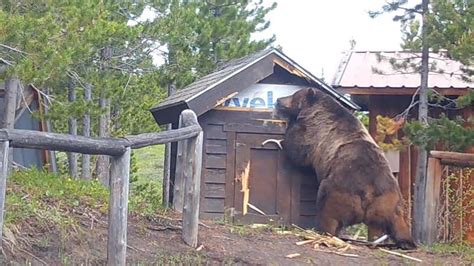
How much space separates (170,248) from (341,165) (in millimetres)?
3197

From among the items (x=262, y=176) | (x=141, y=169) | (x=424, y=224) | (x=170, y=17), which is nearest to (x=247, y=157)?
(x=262, y=176)

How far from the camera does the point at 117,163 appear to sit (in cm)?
623

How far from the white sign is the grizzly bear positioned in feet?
0.76

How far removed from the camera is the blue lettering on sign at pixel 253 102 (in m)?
10.6

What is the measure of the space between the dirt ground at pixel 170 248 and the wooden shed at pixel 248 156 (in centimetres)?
157

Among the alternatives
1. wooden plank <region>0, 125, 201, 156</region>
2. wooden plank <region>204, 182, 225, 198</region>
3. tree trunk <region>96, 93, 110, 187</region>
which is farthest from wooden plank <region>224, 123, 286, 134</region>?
tree trunk <region>96, 93, 110, 187</region>

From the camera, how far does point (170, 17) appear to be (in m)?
16.2

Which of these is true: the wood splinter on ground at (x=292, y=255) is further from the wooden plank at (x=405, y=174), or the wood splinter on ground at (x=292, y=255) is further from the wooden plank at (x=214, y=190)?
the wooden plank at (x=405, y=174)

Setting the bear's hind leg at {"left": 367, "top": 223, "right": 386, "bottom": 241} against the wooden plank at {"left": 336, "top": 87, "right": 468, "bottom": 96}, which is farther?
the wooden plank at {"left": 336, "top": 87, "right": 468, "bottom": 96}

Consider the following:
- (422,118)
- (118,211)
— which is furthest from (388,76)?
(118,211)

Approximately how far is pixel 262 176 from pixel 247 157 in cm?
33

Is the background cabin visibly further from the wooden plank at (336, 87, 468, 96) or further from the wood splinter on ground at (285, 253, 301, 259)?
the wood splinter on ground at (285, 253, 301, 259)

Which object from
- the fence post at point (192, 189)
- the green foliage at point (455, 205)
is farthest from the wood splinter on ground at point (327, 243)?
the green foliage at point (455, 205)

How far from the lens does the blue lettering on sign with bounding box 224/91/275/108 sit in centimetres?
1061
